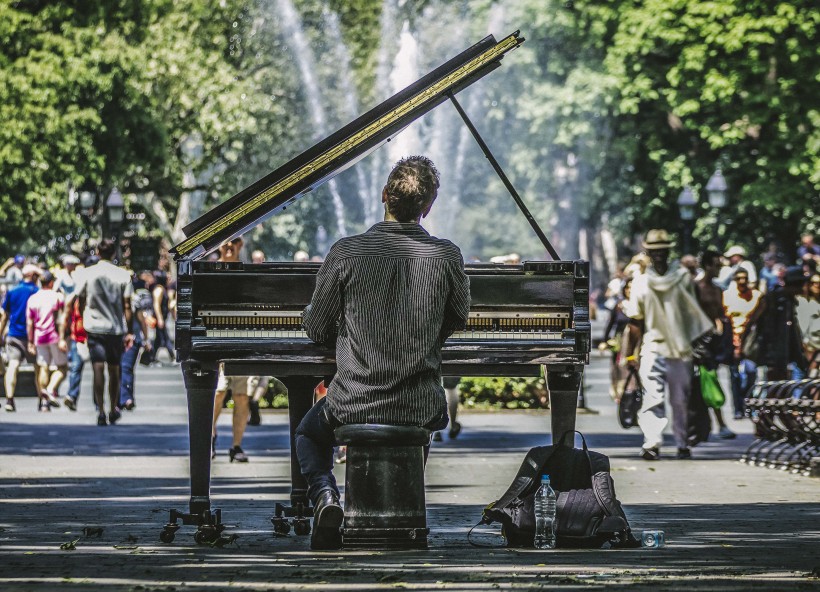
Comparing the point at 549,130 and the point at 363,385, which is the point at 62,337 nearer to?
the point at 363,385

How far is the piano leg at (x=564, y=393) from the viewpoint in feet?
35.3

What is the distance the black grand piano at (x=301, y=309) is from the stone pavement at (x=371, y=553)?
0.84 meters

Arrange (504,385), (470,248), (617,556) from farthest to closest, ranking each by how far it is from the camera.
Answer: (470,248) → (504,385) → (617,556)

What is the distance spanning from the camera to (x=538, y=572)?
8.16 meters

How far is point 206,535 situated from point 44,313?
15.5 m

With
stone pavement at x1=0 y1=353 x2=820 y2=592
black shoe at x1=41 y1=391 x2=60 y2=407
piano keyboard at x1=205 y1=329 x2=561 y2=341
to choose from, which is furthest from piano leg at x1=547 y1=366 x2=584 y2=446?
black shoe at x1=41 y1=391 x2=60 y2=407

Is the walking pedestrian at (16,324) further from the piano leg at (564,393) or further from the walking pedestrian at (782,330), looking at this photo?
the piano leg at (564,393)

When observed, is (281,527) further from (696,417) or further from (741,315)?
(741,315)

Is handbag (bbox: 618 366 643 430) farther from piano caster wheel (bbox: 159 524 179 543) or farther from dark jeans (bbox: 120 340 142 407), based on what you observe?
piano caster wheel (bbox: 159 524 179 543)

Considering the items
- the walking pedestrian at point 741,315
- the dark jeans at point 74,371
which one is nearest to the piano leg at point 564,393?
the walking pedestrian at point 741,315

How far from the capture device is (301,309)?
10562 millimetres

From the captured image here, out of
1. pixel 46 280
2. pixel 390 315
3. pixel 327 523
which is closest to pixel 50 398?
pixel 46 280

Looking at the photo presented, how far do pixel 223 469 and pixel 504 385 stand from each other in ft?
31.3

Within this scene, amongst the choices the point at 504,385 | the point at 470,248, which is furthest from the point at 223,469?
the point at 470,248
